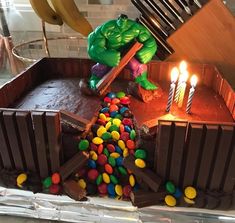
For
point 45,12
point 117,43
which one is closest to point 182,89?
point 117,43

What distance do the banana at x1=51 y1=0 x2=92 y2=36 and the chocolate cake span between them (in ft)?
1.06

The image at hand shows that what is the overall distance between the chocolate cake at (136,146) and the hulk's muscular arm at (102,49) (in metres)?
0.12

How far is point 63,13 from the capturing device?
35.9 inches

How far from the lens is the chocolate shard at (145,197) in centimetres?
58

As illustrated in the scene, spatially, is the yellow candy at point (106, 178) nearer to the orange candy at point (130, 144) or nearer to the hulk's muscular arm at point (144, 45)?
the orange candy at point (130, 144)

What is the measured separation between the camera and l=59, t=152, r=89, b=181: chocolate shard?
59cm

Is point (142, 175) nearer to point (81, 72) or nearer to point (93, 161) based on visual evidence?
point (93, 161)

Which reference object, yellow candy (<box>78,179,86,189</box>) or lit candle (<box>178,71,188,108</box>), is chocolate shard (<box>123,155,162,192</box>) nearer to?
yellow candy (<box>78,179,86,189</box>)

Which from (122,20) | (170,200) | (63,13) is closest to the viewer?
(170,200)

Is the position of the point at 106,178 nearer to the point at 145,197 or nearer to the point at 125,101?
the point at 145,197

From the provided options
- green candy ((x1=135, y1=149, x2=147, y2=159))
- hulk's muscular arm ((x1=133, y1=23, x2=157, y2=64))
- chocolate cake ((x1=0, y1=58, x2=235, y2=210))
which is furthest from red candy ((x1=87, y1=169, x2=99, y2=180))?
hulk's muscular arm ((x1=133, y1=23, x2=157, y2=64))

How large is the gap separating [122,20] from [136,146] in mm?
323

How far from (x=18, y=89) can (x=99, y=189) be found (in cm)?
35

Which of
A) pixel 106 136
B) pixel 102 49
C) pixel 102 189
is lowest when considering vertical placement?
pixel 102 189
